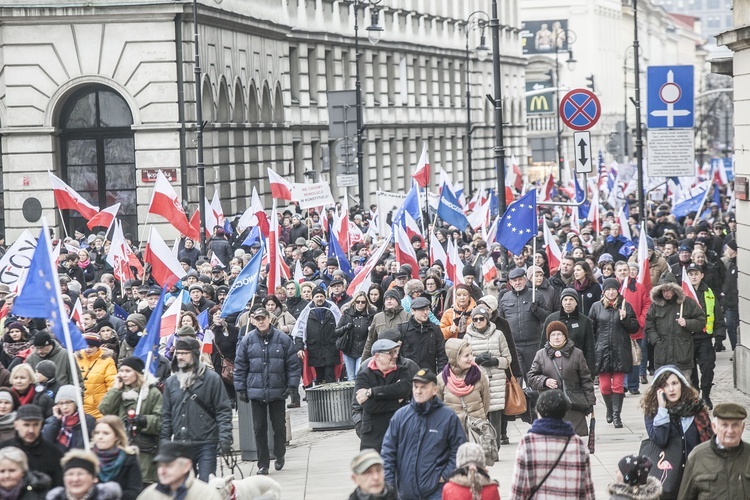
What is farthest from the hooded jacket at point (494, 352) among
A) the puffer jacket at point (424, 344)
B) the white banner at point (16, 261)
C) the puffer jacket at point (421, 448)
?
the white banner at point (16, 261)

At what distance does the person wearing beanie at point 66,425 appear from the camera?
1213cm

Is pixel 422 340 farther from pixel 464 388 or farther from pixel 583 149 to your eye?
pixel 583 149

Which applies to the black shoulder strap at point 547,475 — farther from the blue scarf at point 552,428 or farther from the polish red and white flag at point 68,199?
the polish red and white flag at point 68,199

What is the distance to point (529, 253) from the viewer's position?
83.5ft

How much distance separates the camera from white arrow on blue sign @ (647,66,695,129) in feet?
72.9

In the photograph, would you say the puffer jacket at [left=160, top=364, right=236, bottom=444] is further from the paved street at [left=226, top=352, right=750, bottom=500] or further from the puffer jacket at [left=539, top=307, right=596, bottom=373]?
the puffer jacket at [left=539, top=307, right=596, bottom=373]

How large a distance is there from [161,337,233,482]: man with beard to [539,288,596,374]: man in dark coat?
3.99 metres

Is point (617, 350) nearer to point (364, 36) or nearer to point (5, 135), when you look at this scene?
point (5, 135)

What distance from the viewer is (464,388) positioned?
1341cm

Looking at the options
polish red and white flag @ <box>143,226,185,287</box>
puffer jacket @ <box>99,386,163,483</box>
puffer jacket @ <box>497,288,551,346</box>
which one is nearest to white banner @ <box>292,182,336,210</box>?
polish red and white flag @ <box>143,226,185,287</box>

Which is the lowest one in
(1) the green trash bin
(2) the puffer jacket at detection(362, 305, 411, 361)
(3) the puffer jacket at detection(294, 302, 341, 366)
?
(1) the green trash bin

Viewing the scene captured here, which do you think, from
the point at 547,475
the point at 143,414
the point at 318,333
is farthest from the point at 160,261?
the point at 547,475

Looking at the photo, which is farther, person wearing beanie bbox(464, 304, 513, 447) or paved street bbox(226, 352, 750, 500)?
person wearing beanie bbox(464, 304, 513, 447)

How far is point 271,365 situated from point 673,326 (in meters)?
4.28
